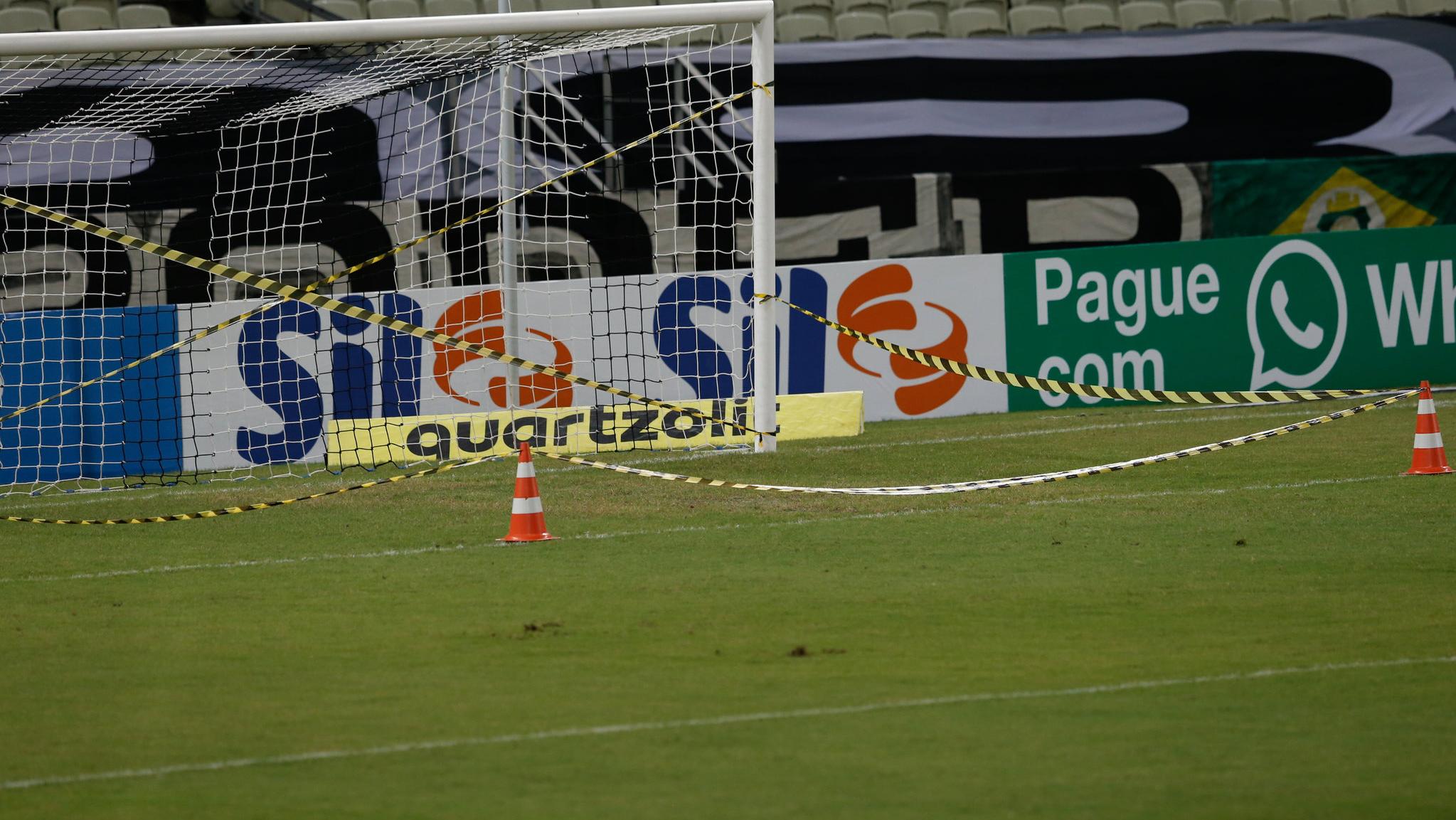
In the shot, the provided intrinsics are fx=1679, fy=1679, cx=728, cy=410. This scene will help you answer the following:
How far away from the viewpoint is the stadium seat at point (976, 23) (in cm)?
2103

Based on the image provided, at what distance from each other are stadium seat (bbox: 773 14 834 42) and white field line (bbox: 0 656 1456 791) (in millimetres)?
15992

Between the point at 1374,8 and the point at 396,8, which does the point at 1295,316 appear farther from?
the point at 396,8

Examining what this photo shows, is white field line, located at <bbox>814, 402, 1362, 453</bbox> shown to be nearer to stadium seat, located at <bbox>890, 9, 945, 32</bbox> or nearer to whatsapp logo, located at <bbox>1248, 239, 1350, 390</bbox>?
whatsapp logo, located at <bbox>1248, 239, 1350, 390</bbox>

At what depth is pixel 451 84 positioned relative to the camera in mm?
16641

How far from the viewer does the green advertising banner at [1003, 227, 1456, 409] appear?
1593 cm

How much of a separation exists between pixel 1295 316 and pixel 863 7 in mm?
7510

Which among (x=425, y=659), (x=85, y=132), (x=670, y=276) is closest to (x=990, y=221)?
(x=670, y=276)

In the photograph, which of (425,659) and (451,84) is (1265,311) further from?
(425,659)

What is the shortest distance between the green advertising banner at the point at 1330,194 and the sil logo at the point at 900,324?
156 inches

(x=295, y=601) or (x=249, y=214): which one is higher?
(x=249, y=214)

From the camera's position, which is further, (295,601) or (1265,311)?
(1265,311)

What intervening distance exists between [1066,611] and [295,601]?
3.52 meters

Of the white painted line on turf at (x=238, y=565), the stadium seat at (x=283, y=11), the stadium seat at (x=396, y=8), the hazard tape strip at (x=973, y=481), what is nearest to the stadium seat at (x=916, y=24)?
the stadium seat at (x=396, y=8)

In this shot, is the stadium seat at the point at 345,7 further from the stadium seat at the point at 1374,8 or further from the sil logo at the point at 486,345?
the stadium seat at the point at 1374,8
